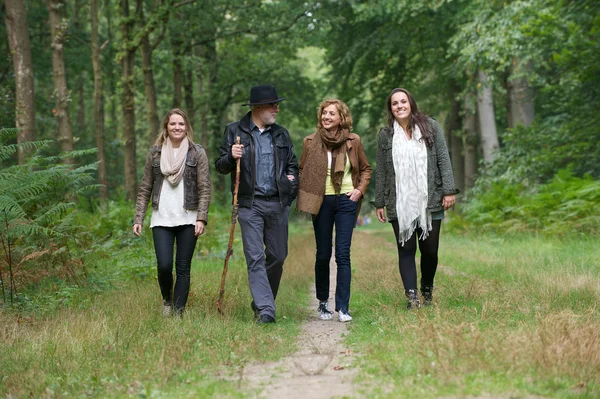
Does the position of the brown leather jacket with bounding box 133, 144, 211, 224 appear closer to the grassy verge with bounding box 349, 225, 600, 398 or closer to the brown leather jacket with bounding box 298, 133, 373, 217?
the brown leather jacket with bounding box 298, 133, 373, 217

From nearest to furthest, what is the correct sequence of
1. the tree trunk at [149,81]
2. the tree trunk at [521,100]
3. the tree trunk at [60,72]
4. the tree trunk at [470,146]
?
the tree trunk at [60,72], the tree trunk at [149,81], the tree trunk at [521,100], the tree trunk at [470,146]

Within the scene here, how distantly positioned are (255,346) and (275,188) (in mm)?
2172

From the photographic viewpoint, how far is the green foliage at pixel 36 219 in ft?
25.5

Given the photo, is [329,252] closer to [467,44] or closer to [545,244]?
[545,244]

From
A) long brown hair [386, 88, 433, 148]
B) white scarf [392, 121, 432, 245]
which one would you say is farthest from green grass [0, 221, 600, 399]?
long brown hair [386, 88, 433, 148]

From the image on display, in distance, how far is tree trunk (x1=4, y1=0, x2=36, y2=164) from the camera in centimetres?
1248

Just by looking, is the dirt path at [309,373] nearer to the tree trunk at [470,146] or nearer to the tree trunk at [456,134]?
the tree trunk at [470,146]

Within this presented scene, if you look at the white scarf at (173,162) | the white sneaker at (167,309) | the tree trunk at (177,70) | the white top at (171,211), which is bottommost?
the white sneaker at (167,309)

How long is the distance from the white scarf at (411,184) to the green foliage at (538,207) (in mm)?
6767

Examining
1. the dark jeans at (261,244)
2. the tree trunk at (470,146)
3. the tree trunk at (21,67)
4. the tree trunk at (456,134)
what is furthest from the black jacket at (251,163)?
the tree trunk at (456,134)

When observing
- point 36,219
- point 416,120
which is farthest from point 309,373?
point 36,219

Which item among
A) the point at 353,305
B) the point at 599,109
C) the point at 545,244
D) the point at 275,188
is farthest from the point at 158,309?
the point at 599,109

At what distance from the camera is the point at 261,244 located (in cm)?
759

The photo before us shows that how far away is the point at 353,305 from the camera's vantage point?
8.52 meters
